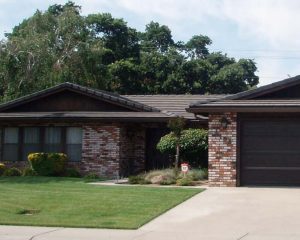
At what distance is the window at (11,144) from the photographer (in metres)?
25.4

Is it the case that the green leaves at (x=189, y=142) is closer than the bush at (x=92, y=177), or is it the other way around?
→ the bush at (x=92, y=177)

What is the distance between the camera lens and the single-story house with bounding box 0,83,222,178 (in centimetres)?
2384

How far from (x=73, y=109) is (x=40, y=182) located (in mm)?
5651

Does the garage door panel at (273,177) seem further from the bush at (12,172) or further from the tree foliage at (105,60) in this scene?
the tree foliage at (105,60)

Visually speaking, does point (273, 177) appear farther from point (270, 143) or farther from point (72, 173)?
point (72, 173)

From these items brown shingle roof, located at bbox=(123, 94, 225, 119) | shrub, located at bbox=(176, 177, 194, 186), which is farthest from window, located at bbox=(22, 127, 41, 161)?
shrub, located at bbox=(176, 177, 194, 186)

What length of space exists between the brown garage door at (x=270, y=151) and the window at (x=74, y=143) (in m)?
7.42

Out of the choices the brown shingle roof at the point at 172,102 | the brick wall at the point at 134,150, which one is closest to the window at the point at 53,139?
the brick wall at the point at 134,150

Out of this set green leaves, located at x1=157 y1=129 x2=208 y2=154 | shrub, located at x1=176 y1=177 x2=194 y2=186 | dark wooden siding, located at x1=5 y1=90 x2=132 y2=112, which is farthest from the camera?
dark wooden siding, located at x1=5 y1=90 x2=132 y2=112

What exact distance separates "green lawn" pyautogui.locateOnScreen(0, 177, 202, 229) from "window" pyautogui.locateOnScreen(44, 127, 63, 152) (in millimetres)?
5195

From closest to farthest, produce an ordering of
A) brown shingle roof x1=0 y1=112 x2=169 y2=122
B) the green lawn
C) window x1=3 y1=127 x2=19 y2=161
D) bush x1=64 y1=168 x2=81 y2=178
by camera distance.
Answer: the green lawn → brown shingle roof x1=0 y1=112 x2=169 y2=122 → bush x1=64 y1=168 x2=81 y2=178 → window x1=3 y1=127 x2=19 y2=161

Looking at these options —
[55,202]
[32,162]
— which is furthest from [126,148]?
[55,202]

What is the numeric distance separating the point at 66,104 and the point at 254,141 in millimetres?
9047

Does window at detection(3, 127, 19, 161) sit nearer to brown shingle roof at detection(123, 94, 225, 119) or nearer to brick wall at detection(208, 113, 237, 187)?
brown shingle roof at detection(123, 94, 225, 119)
